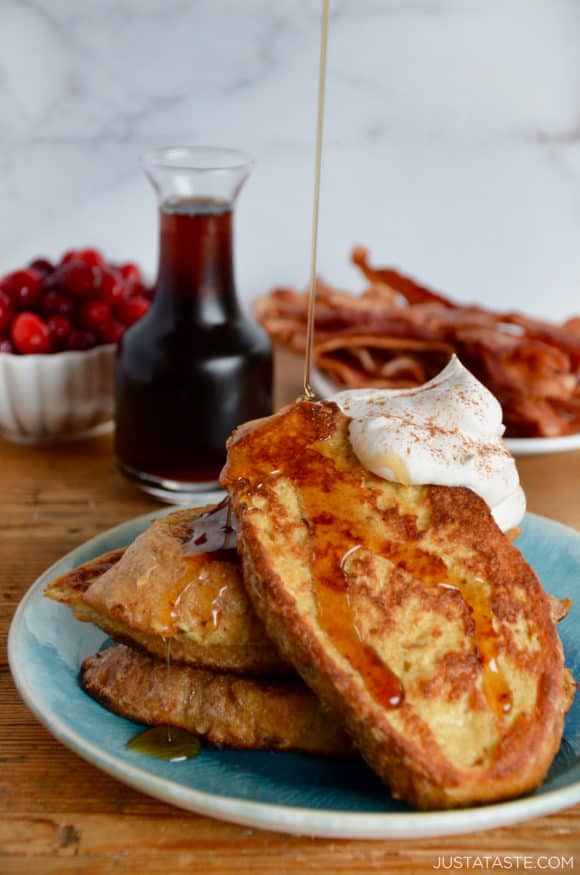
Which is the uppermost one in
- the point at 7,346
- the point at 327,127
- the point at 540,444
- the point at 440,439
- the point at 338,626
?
the point at 327,127

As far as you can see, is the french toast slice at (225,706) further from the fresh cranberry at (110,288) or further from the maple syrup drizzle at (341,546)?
the fresh cranberry at (110,288)

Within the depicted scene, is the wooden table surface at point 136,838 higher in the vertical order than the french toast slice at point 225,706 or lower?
lower

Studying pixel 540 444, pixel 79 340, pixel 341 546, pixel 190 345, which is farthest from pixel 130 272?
pixel 341 546

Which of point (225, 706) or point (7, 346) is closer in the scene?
point (225, 706)

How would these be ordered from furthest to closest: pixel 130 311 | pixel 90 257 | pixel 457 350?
pixel 457 350 → pixel 90 257 → pixel 130 311

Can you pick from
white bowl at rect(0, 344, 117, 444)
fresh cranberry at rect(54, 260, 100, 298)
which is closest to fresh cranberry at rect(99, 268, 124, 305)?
fresh cranberry at rect(54, 260, 100, 298)

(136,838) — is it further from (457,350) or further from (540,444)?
(457,350)

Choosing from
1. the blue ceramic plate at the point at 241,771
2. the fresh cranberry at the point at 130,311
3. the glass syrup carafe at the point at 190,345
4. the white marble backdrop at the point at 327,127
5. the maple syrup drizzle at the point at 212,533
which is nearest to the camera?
the blue ceramic plate at the point at 241,771

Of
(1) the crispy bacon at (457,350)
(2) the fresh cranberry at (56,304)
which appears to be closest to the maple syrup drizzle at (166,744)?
(2) the fresh cranberry at (56,304)

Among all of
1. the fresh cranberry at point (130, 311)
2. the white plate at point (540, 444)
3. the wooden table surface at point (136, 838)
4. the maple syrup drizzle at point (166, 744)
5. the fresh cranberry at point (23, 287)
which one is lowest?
the white plate at point (540, 444)
